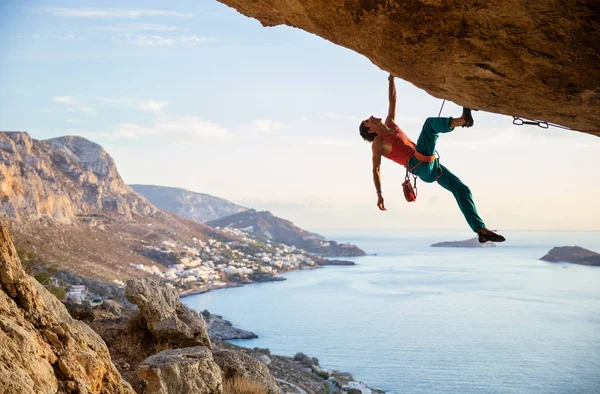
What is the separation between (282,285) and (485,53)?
7291 cm

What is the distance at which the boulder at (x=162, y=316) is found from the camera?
8516 millimetres

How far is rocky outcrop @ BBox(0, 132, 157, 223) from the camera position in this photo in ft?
174

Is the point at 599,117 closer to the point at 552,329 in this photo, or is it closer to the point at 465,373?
the point at 465,373

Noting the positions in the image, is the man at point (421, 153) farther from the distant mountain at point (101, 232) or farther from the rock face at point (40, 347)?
the distant mountain at point (101, 232)

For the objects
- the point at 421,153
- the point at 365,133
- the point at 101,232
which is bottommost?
the point at 101,232

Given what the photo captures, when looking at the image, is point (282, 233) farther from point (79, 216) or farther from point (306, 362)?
point (306, 362)

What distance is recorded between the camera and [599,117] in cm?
378

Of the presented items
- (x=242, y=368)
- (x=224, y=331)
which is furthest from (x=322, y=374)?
(x=242, y=368)

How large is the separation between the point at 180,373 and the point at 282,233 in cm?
11965

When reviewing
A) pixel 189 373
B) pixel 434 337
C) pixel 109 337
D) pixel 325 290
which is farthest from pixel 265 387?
pixel 325 290

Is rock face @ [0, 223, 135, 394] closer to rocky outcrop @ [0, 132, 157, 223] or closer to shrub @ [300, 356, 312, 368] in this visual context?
shrub @ [300, 356, 312, 368]

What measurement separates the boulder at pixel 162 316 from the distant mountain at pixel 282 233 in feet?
349

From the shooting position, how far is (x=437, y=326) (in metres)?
47.3

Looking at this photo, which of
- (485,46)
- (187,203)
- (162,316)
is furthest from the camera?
(187,203)
